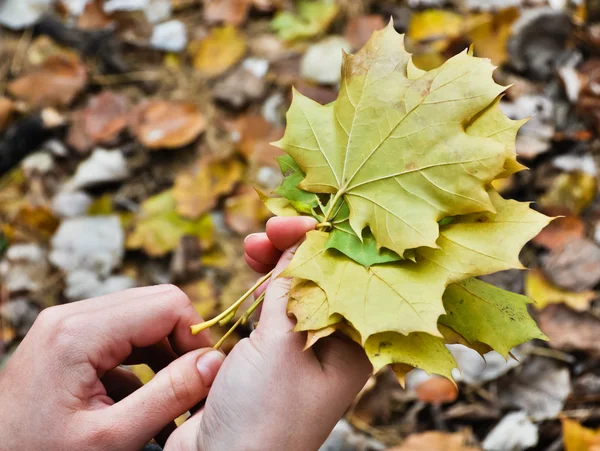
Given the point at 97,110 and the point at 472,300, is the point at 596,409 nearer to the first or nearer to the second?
the point at 472,300

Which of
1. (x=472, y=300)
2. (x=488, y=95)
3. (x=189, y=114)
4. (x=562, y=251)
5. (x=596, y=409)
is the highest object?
(x=488, y=95)

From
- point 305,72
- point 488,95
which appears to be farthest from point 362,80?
point 305,72

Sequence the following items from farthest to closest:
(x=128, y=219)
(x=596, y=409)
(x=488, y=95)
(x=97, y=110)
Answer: (x=97, y=110)
(x=128, y=219)
(x=596, y=409)
(x=488, y=95)

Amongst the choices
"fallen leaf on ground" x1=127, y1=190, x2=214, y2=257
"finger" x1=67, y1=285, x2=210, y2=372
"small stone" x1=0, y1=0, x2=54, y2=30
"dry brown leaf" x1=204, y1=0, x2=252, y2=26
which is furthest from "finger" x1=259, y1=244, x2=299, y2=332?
"small stone" x1=0, y1=0, x2=54, y2=30

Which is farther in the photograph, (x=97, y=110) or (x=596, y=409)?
(x=97, y=110)

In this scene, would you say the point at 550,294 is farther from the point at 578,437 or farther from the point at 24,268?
the point at 24,268

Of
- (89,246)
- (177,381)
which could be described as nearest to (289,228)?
(177,381)
